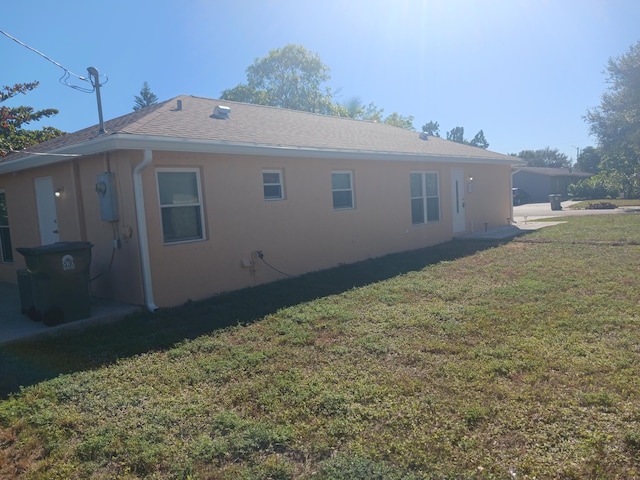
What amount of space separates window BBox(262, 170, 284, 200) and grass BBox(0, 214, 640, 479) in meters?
2.52

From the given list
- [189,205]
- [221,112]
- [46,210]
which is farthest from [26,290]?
[221,112]

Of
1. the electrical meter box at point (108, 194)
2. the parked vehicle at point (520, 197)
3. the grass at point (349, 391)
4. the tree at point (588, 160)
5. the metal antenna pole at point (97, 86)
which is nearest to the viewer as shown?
the grass at point (349, 391)

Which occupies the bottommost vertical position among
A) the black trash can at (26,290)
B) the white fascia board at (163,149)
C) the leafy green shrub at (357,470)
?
the leafy green shrub at (357,470)

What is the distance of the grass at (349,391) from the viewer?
3152 mm

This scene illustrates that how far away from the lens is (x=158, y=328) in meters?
6.46

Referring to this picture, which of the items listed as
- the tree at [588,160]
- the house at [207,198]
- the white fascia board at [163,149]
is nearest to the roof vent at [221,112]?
the house at [207,198]

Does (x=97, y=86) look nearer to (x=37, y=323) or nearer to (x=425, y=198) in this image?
(x=37, y=323)

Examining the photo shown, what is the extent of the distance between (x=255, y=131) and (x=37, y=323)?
5157 mm

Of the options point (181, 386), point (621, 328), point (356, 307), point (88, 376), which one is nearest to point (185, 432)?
point (181, 386)

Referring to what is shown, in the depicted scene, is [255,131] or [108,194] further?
[255,131]

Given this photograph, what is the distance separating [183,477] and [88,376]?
227 centimetres

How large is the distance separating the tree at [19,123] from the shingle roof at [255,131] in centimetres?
291

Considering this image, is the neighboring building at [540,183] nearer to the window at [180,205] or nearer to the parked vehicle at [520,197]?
the parked vehicle at [520,197]

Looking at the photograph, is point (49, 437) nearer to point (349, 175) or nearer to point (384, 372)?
point (384, 372)
